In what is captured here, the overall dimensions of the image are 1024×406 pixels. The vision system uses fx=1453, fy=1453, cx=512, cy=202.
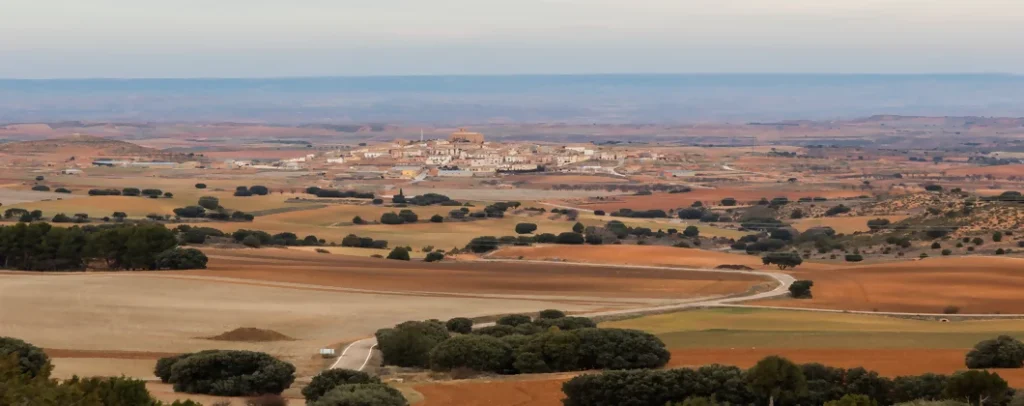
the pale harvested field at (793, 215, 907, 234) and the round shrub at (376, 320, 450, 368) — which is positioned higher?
the round shrub at (376, 320, 450, 368)

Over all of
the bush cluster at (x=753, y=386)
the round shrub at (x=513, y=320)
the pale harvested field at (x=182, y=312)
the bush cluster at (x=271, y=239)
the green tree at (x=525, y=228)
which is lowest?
the green tree at (x=525, y=228)

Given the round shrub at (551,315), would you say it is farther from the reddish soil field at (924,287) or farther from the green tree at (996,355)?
the green tree at (996,355)

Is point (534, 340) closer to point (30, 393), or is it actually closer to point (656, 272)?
point (30, 393)

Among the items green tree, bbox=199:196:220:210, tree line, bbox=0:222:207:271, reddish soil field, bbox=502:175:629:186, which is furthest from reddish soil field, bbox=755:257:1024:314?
reddish soil field, bbox=502:175:629:186

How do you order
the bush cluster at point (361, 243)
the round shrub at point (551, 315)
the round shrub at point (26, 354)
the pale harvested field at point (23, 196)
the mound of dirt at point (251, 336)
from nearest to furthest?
1. the round shrub at point (26, 354)
2. the mound of dirt at point (251, 336)
3. the round shrub at point (551, 315)
4. the bush cluster at point (361, 243)
5. the pale harvested field at point (23, 196)

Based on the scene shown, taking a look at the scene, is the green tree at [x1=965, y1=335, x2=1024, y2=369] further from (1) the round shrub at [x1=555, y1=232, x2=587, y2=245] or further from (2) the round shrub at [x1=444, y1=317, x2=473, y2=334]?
(1) the round shrub at [x1=555, y1=232, x2=587, y2=245]

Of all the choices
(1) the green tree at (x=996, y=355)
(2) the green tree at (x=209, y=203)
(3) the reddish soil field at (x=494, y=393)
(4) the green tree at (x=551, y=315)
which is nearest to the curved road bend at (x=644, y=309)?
(4) the green tree at (x=551, y=315)
